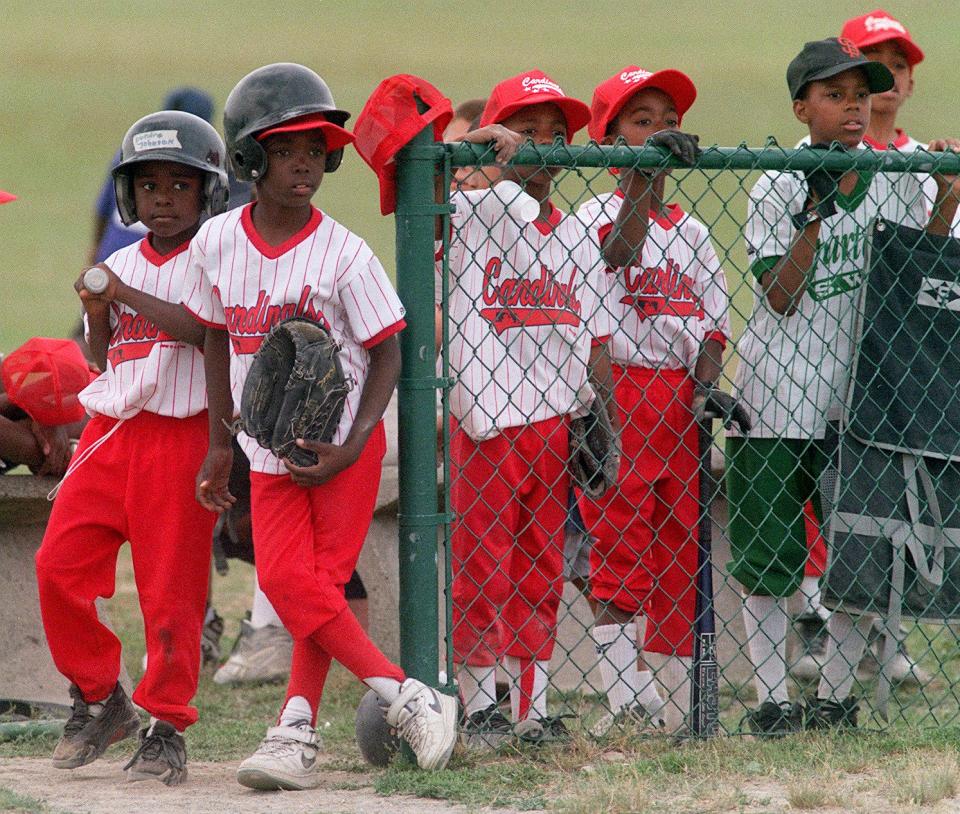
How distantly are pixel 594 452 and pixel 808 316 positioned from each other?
73 centimetres

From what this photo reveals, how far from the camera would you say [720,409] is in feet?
13.6

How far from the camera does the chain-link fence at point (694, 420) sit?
3998 millimetres

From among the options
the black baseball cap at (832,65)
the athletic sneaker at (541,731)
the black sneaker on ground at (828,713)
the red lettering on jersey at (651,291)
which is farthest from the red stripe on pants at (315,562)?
the black baseball cap at (832,65)

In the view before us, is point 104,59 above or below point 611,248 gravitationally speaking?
above

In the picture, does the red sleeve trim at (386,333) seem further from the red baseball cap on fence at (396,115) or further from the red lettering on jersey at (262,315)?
the red baseball cap on fence at (396,115)

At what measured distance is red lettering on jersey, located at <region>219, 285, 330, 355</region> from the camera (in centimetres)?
358

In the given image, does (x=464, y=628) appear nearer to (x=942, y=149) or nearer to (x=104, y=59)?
(x=942, y=149)

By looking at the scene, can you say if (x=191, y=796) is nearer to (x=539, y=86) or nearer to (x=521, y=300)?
(x=521, y=300)

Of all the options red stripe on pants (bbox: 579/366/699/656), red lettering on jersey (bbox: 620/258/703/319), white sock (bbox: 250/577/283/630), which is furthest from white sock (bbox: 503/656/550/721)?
white sock (bbox: 250/577/283/630)

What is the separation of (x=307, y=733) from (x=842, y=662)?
160 centimetres

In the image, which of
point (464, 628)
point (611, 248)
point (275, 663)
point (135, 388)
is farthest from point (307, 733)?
point (275, 663)

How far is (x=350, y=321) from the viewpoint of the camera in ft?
11.8

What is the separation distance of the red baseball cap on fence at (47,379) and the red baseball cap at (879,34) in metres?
3.00

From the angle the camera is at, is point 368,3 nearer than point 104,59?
No
